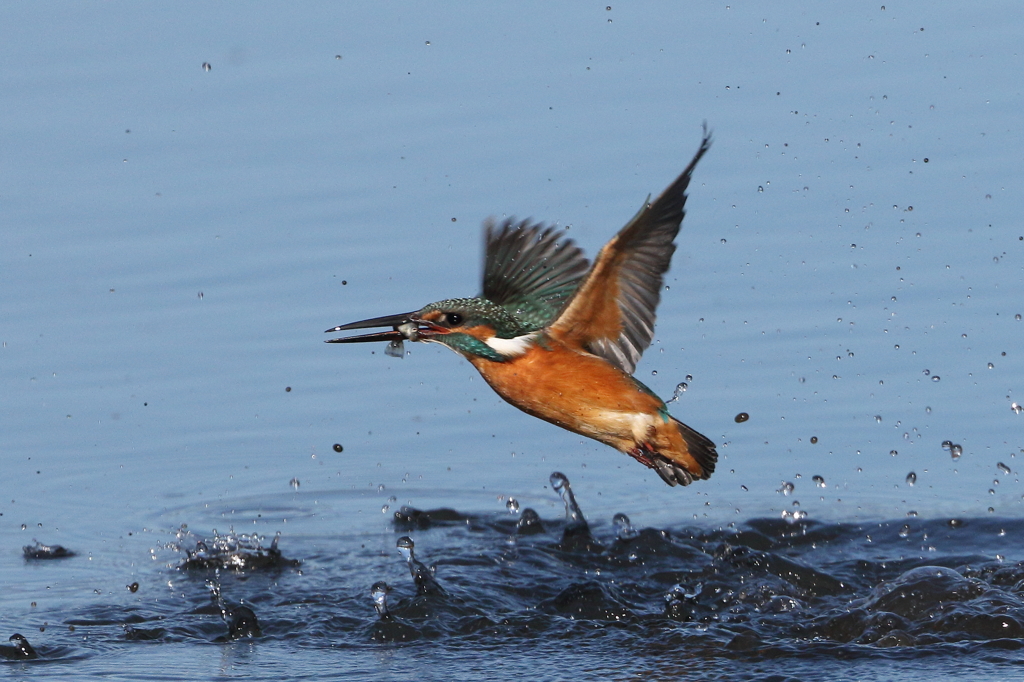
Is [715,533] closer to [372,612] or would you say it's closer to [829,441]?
[829,441]

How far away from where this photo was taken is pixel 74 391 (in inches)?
328

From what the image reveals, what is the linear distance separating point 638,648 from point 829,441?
7.26 feet

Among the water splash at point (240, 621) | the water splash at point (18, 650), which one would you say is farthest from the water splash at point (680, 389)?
the water splash at point (18, 650)

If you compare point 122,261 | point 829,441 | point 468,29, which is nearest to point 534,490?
point 829,441

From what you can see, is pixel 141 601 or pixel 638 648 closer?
pixel 638 648

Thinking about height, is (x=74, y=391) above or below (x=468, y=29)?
below

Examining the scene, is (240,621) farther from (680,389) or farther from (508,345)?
(680,389)

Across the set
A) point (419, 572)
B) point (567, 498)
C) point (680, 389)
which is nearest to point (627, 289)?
point (419, 572)

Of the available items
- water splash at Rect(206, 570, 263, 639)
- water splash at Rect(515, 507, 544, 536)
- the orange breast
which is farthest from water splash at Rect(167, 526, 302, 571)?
the orange breast

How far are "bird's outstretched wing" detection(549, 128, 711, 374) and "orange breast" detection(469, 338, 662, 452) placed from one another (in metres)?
0.11

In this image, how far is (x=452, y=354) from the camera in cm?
892

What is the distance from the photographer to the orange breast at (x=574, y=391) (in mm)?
6035

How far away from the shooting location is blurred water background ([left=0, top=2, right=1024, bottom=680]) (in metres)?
6.66

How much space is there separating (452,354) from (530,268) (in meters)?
1.94
